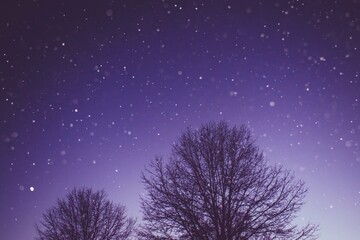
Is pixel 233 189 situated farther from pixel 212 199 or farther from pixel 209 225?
pixel 209 225

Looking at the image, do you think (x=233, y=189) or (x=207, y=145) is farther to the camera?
(x=207, y=145)

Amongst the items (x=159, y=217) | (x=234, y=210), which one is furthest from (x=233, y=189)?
(x=159, y=217)

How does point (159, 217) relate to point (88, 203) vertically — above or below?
below

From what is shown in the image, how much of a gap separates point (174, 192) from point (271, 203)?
3.06 m

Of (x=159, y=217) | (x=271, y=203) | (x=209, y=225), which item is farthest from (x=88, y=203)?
(x=271, y=203)

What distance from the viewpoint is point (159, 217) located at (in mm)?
8602

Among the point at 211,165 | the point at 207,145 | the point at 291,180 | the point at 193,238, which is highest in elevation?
the point at 207,145

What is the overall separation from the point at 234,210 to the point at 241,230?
619mm

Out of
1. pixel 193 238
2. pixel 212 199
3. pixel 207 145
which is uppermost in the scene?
pixel 207 145

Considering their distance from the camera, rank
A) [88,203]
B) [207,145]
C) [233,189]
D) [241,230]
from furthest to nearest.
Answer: [88,203]
[207,145]
[233,189]
[241,230]

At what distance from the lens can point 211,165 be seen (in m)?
9.14

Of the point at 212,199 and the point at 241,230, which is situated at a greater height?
the point at 212,199

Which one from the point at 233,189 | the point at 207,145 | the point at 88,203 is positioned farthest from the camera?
the point at 88,203

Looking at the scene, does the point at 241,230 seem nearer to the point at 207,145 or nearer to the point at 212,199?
the point at 212,199
